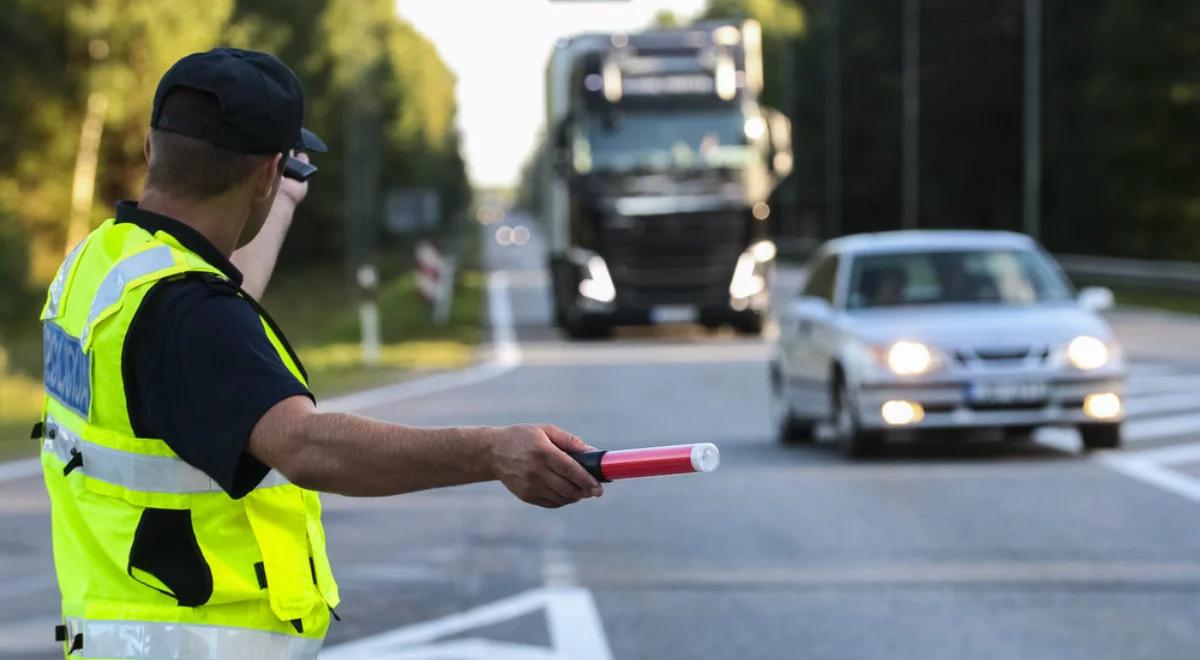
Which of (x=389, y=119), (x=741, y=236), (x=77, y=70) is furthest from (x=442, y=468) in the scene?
(x=389, y=119)

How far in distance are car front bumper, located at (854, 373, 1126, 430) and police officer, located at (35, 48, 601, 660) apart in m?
11.6

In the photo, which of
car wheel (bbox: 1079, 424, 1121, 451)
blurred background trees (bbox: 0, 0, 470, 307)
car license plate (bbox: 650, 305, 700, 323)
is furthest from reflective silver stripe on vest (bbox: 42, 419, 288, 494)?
blurred background trees (bbox: 0, 0, 470, 307)

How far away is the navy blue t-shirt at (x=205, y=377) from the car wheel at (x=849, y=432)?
39.7 ft

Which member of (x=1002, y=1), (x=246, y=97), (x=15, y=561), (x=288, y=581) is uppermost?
(x=246, y=97)

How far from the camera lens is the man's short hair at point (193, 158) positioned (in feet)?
10.3

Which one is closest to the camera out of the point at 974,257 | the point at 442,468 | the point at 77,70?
the point at 442,468

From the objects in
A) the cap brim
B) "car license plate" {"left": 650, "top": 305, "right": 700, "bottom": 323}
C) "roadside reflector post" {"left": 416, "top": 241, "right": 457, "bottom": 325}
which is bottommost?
"roadside reflector post" {"left": 416, "top": 241, "right": 457, "bottom": 325}

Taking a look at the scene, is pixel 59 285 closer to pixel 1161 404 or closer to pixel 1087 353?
pixel 1087 353

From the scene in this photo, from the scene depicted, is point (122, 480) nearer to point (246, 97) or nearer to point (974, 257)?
point (246, 97)

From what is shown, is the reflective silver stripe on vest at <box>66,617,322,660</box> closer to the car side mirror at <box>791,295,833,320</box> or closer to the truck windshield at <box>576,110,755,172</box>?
the car side mirror at <box>791,295,833,320</box>

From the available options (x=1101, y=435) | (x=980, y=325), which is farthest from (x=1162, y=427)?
(x=980, y=325)

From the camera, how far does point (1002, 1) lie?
70.1 metres

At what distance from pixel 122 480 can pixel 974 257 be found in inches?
530

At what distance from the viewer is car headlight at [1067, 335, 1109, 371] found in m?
14.7
